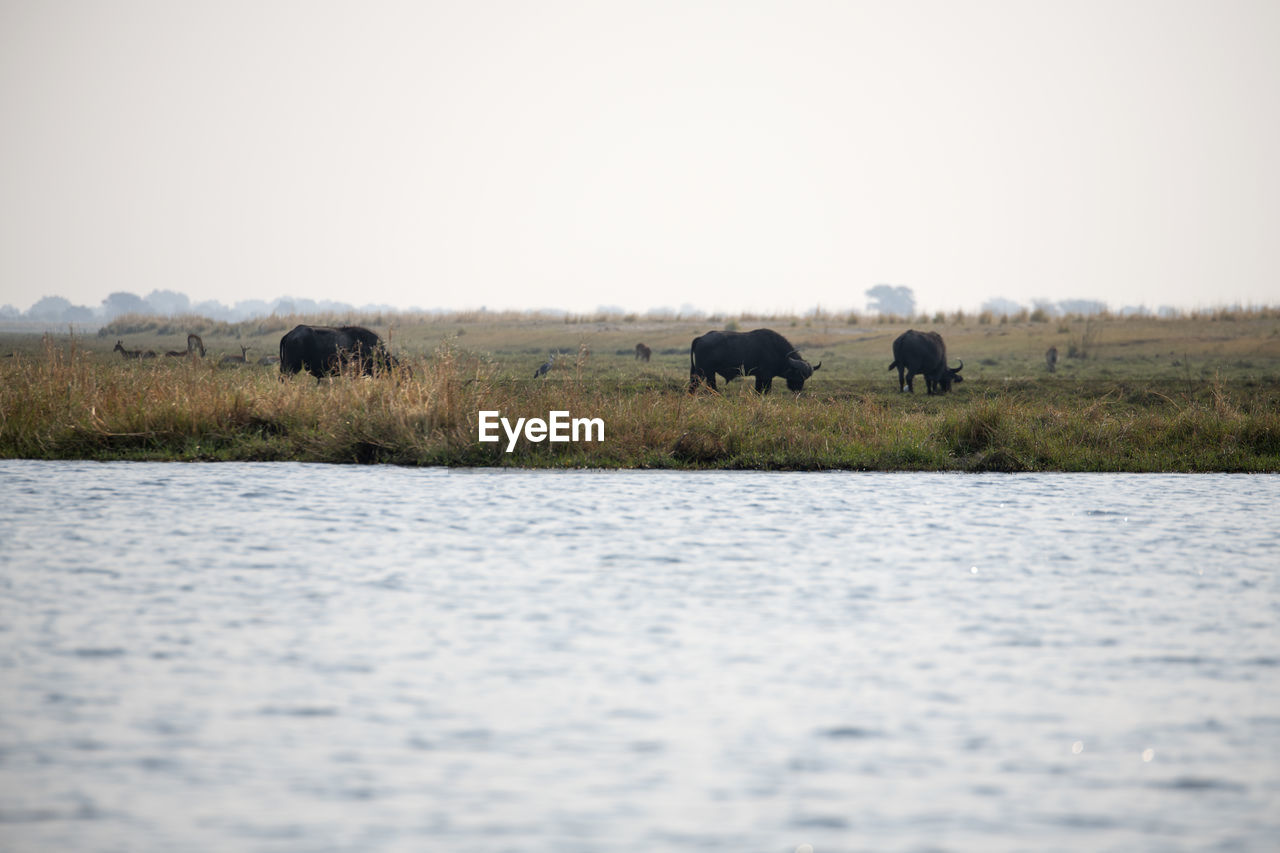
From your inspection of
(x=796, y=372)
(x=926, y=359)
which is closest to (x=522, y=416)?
(x=796, y=372)

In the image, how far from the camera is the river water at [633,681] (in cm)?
451

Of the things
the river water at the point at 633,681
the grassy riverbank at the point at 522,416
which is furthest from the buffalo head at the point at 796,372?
the river water at the point at 633,681

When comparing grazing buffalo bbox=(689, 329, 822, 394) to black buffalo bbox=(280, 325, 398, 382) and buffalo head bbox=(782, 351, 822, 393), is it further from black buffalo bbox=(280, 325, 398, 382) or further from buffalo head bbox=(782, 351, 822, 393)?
black buffalo bbox=(280, 325, 398, 382)

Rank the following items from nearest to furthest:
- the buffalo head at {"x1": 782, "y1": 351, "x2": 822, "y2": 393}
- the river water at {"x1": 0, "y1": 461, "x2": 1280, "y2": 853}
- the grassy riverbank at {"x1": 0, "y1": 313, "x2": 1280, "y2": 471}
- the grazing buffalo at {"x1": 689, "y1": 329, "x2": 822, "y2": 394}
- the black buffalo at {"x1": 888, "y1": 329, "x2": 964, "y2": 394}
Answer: the river water at {"x1": 0, "y1": 461, "x2": 1280, "y2": 853} < the grassy riverbank at {"x1": 0, "y1": 313, "x2": 1280, "y2": 471} < the buffalo head at {"x1": 782, "y1": 351, "x2": 822, "y2": 393} < the grazing buffalo at {"x1": 689, "y1": 329, "x2": 822, "y2": 394} < the black buffalo at {"x1": 888, "y1": 329, "x2": 964, "y2": 394}

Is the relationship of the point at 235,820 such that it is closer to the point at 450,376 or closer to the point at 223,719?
the point at 223,719

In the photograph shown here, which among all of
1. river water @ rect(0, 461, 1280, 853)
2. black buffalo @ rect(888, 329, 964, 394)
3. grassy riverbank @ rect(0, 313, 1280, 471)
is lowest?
river water @ rect(0, 461, 1280, 853)

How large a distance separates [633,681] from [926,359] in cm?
2202

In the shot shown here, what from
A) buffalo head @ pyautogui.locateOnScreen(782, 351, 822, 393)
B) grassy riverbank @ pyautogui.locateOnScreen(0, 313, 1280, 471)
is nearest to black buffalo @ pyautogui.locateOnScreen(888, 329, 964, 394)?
buffalo head @ pyautogui.locateOnScreen(782, 351, 822, 393)

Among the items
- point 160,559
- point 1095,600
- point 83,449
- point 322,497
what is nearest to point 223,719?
point 160,559

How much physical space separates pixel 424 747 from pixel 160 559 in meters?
4.92

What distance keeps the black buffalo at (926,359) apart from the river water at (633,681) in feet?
51.7

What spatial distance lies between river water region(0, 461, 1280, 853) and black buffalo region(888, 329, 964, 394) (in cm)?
1577

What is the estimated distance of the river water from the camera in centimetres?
451

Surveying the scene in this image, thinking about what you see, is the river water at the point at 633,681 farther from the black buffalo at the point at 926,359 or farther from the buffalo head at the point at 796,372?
the black buffalo at the point at 926,359
